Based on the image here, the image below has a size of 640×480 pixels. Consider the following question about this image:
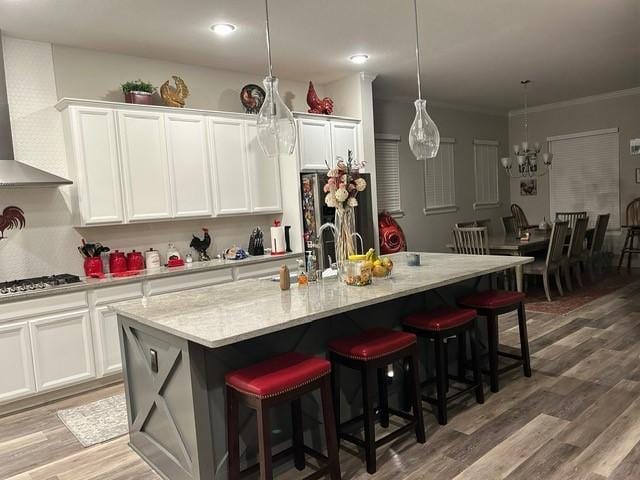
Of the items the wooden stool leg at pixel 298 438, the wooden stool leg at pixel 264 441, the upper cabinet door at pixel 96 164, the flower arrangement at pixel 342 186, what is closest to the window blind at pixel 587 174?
the flower arrangement at pixel 342 186

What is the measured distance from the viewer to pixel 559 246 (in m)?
6.00

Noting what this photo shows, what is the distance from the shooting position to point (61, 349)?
3.72 metres

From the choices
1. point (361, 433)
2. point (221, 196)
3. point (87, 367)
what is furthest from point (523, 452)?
point (221, 196)

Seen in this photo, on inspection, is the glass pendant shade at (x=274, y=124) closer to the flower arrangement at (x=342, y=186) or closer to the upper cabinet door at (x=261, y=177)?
the flower arrangement at (x=342, y=186)

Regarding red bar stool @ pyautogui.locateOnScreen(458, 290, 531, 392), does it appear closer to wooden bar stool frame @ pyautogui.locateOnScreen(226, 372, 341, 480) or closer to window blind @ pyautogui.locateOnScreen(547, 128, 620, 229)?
wooden bar stool frame @ pyautogui.locateOnScreen(226, 372, 341, 480)

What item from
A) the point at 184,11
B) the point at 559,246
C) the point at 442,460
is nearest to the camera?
the point at 442,460

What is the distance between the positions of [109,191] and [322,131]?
2379 mm

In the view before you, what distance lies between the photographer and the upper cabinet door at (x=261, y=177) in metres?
5.09

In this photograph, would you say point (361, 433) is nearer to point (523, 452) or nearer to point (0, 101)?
point (523, 452)

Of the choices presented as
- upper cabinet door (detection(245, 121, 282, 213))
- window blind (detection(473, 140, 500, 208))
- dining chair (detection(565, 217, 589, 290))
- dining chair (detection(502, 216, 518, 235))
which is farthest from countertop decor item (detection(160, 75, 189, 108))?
window blind (detection(473, 140, 500, 208))

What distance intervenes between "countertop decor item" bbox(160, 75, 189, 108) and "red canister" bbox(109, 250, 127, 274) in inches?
57.9

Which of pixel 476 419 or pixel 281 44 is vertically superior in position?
pixel 281 44

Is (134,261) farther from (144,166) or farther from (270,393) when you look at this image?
(270,393)

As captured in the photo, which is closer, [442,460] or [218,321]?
[218,321]
